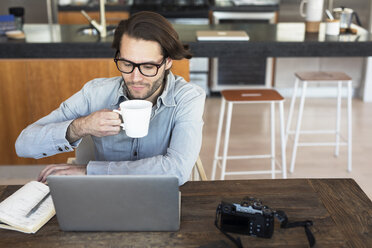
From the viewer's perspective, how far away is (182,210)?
58.1 inches

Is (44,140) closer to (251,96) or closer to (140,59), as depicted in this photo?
(140,59)

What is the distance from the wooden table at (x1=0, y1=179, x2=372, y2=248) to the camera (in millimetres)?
1312

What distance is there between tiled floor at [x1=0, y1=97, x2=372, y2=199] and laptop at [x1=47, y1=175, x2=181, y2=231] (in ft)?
6.49

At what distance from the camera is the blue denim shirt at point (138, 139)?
1.59m

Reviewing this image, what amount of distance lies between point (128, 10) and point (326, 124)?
223cm

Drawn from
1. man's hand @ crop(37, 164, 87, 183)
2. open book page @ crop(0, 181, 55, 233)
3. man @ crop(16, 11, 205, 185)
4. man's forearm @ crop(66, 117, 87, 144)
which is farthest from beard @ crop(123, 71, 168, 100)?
open book page @ crop(0, 181, 55, 233)

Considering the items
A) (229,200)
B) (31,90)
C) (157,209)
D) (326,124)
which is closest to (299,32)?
(326,124)

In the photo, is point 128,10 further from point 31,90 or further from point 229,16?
point 31,90

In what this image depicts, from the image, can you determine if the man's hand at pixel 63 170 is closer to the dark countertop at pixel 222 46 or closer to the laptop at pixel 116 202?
the laptop at pixel 116 202

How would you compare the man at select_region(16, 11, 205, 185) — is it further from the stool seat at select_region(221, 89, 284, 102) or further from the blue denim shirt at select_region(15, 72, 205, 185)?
the stool seat at select_region(221, 89, 284, 102)

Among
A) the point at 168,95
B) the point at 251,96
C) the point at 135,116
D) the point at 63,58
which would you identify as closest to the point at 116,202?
the point at 135,116

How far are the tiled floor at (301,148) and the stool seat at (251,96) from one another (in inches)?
25.9

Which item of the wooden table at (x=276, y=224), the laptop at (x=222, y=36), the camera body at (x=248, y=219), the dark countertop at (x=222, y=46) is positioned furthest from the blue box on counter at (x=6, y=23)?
the camera body at (x=248, y=219)

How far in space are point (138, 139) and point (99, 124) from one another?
0.28m
